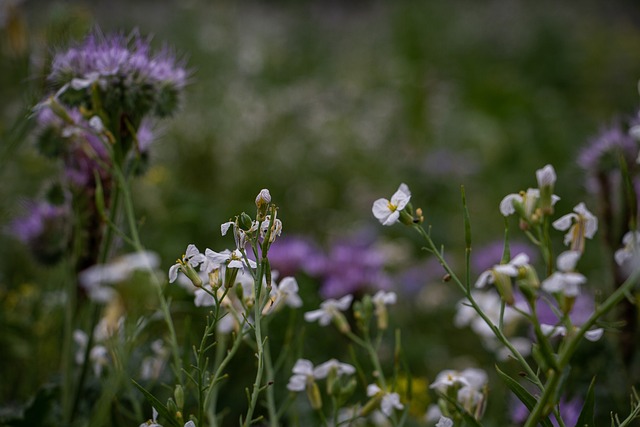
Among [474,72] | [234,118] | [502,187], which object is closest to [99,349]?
[234,118]

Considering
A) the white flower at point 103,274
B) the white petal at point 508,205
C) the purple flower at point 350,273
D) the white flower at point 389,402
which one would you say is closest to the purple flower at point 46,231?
the white flower at point 103,274

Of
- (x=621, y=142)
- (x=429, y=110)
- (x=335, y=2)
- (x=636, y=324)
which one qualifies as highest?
(x=335, y=2)

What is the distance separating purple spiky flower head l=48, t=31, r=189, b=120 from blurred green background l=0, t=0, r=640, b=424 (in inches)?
2.3

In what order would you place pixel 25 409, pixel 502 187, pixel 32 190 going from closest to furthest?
pixel 25 409
pixel 32 190
pixel 502 187

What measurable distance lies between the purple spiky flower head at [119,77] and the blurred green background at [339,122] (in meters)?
0.06

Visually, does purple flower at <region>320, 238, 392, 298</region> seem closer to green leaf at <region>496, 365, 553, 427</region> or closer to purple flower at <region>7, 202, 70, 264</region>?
purple flower at <region>7, 202, 70, 264</region>

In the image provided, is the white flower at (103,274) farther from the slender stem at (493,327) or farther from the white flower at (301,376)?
the slender stem at (493,327)

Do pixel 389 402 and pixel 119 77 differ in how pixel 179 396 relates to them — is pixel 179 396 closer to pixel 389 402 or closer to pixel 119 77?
pixel 389 402

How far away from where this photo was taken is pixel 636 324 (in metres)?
0.82

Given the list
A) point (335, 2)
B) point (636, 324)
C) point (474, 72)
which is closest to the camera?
point (636, 324)

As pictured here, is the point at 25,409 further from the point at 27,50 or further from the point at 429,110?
the point at 429,110

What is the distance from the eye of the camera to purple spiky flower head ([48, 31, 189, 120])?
66cm

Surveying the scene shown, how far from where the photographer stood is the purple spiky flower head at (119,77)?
0.66 metres

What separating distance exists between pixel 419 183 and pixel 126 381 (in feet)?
4.74
